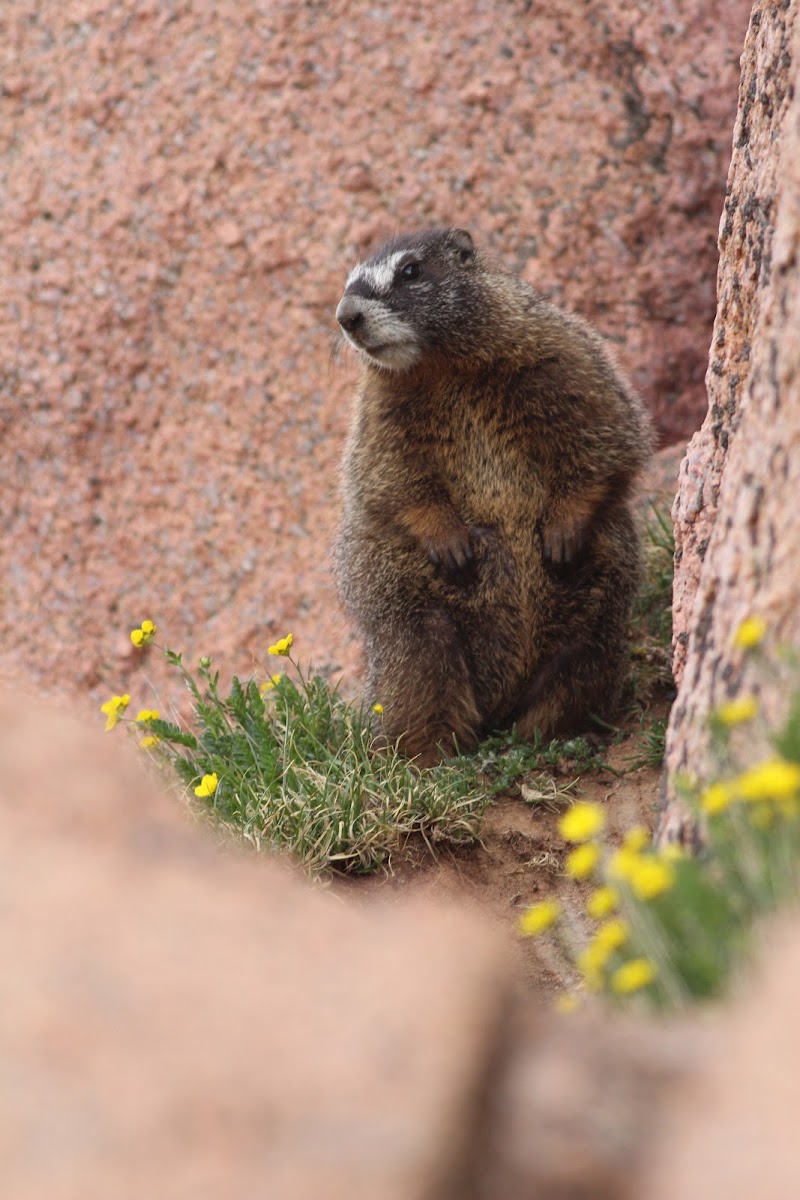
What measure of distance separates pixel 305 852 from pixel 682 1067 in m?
3.24

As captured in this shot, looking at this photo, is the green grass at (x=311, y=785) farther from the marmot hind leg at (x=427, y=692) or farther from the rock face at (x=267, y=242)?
the rock face at (x=267, y=242)

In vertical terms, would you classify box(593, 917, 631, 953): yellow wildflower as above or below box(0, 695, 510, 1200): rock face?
below

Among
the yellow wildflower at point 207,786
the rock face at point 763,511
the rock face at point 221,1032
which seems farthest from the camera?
the yellow wildflower at point 207,786

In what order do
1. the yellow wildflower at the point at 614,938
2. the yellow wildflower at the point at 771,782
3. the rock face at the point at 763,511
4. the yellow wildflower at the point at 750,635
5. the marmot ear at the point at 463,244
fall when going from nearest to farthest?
the yellow wildflower at the point at 771,782 → the yellow wildflower at the point at 614,938 → the yellow wildflower at the point at 750,635 → the rock face at the point at 763,511 → the marmot ear at the point at 463,244

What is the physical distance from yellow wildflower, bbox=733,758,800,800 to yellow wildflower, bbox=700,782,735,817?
3 centimetres

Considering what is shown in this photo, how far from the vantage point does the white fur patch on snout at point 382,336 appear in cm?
584

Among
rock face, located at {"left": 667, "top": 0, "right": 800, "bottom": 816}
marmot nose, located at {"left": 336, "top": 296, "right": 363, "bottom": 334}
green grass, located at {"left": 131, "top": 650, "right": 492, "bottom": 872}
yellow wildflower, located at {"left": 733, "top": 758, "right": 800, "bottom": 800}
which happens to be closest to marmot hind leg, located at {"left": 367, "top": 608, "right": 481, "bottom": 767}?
green grass, located at {"left": 131, "top": 650, "right": 492, "bottom": 872}

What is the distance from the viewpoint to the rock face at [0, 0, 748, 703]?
748cm

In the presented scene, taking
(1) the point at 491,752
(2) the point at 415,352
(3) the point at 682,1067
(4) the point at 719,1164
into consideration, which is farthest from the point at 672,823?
(2) the point at 415,352

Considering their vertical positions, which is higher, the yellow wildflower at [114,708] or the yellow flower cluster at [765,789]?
the yellow flower cluster at [765,789]

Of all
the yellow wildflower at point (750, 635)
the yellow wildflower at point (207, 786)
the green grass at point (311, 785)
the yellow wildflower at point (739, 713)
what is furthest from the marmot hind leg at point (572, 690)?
the yellow wildflower at point (739, 713)

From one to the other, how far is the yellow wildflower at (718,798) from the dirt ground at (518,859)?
244cm

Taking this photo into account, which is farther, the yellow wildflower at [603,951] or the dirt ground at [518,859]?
the dirt ground at [518,859]

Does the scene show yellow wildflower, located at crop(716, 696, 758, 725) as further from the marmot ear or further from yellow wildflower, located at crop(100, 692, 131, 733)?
the marmot ear
